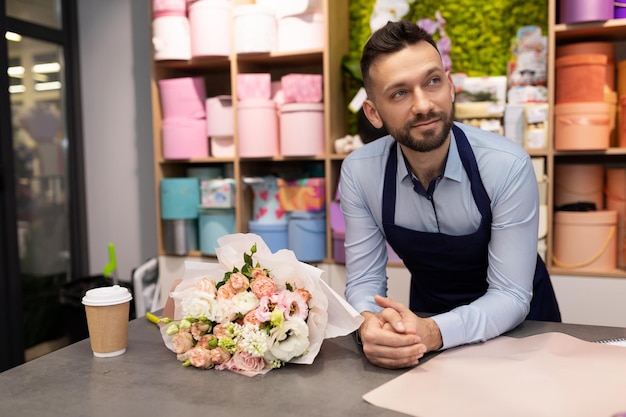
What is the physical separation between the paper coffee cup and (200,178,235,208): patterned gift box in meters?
1.73

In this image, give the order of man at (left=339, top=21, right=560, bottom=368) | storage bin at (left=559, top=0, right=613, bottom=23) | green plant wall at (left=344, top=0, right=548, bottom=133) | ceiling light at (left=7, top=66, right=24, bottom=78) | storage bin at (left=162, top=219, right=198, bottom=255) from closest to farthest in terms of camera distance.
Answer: man at (left=339, top=21, right=560, bottom=368), storage bin at (left=559, top=0, right=613, bottom=23), green plant wall at (left=344, top=0, right=548, bottom=133), storage bin at (left=162, top=219, right=198, bottom=255), ceiling light at (left=7, top=66, right=24, bottom=78)

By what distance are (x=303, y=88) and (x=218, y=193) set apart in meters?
0.65

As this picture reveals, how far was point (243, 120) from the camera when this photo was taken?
2.79m

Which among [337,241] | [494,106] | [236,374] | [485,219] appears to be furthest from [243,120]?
[236,374]

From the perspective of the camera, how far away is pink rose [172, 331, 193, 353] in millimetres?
1130

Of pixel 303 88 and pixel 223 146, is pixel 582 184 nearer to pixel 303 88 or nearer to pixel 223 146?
pixel 303 88

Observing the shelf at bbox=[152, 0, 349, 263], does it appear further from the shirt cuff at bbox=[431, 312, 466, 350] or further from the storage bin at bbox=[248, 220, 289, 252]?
the shirt cuff at bbox=[431, 312, 466, 350]

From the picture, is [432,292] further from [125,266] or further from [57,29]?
[57,29]

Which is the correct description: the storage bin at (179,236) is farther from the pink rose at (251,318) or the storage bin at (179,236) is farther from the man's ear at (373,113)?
the pink rose at (251,318)

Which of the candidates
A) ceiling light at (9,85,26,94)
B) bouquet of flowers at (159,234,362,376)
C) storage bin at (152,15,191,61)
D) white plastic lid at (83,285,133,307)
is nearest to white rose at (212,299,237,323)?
bouquet of flowers at (159,234,362,376)

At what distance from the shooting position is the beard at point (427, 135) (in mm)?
1408

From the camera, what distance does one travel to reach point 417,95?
4.61 ft

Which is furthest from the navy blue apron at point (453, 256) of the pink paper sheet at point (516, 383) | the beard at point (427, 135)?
the pink paper sheet at point (516, 383)

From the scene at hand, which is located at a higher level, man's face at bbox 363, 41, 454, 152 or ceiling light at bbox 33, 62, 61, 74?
ceiling light at bbox 33, 62, 61, 74
